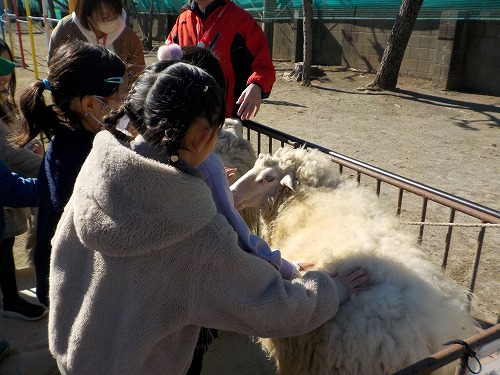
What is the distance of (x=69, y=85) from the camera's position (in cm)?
180

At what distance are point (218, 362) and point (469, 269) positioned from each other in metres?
2.22

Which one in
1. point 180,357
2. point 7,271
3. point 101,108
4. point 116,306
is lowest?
point 7,271

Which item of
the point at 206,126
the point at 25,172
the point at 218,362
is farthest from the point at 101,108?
the point at 218,362

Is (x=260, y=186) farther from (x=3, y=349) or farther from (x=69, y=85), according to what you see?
(x=3, y=349)

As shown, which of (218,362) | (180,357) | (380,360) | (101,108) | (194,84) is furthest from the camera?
(218,362)

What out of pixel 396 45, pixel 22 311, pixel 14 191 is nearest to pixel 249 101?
pixel 14 191

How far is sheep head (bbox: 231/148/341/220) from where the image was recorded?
2.68m

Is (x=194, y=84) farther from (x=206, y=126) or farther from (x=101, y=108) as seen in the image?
(x=101, y=108)

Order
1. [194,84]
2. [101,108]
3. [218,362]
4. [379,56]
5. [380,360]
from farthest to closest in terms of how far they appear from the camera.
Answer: [379,56], [218,362], [101,108], [380,360], [194,84]

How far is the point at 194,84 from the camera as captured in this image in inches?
47.1

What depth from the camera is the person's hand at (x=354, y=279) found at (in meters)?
1.70

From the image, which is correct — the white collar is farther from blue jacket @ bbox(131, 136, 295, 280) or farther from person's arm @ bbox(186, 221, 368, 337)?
person's arm @ bbox(186, 221, 368, 337)

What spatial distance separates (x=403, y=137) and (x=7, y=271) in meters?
6.12

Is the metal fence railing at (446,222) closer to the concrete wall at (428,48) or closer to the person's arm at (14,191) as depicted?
the person's arm at (14,191)
